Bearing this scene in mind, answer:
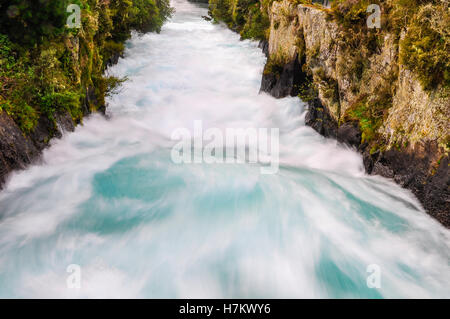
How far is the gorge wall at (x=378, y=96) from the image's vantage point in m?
4.95

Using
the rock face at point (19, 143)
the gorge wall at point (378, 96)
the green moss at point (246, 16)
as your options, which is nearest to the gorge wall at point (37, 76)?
the rock face at point (19, 143)

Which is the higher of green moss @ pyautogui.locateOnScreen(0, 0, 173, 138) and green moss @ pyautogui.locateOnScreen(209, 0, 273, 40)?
green moss @ pyautogui.locateOnScreen(209, 0, 273, 40)

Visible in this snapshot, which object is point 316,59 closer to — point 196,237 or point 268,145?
point 268,145

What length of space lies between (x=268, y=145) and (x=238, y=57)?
37.7 ft

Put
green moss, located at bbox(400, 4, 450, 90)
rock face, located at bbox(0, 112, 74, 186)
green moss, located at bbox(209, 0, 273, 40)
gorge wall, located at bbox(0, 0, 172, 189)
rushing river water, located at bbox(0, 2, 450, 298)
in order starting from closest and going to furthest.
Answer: rushing river water, located at bbox(0, 2, 450, 298)
green moss, located at bbox(400, 4, 450, 90)
rock face, located at bbox(0, 112, 74, 186)
gorge wall, located at bbox(0, 0, 172, 189)
green moss, located at bbox(209, 0, 273, 40)

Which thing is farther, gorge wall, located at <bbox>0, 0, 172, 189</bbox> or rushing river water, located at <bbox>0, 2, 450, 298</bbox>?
gorge wall, located at <bbox>0, 0, 172, 189</bbox>

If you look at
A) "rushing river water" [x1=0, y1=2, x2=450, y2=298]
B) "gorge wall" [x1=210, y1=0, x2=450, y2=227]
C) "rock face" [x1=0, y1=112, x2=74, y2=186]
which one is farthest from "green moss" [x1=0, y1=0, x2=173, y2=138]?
"gorge wall" [x1=210, y1=0, x2=450, y2=227]

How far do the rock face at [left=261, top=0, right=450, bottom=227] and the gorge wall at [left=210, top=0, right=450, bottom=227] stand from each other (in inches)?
0.7

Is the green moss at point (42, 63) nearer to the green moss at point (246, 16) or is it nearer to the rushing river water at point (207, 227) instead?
the rushing river water at point (207, 227)

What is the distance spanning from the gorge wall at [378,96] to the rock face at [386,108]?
17mm

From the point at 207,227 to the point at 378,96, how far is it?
4.83m

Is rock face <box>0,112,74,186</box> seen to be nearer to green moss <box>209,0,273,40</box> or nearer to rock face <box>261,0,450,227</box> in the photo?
rock face <box>261,0,450,227</box>

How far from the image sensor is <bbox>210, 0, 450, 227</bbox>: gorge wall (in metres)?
4.95
